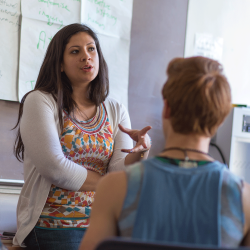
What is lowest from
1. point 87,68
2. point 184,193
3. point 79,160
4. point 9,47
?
point 79,160

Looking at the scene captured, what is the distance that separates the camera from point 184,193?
63cm

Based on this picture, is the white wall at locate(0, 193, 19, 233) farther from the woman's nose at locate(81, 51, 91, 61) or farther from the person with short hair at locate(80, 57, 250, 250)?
the person with short hair at locate(80, 57, 250, 250)

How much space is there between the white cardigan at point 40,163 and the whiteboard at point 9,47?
55 centimetres

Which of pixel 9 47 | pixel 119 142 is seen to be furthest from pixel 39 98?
pixel 9 47

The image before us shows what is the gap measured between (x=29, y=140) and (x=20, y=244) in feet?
1.39

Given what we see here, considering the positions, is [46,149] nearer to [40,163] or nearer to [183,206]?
[40,163]

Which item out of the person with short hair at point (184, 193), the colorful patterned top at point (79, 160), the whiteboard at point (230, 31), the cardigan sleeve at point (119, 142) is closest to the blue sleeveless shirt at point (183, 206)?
the person with short hair at point (184, 193)

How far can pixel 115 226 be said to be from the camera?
66 cm

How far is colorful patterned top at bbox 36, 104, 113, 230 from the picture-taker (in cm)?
127

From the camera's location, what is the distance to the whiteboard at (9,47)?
1.78 metres

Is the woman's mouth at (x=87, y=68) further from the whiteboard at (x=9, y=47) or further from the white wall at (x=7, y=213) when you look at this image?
the white wall at (x=7, y=213)

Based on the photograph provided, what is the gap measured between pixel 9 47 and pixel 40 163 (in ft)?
2.90

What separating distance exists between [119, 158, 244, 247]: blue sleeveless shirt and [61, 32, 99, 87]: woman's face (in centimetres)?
89

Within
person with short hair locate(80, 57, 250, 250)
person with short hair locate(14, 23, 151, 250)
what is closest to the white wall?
person with short hair locate(14, 23, 151, 250)
